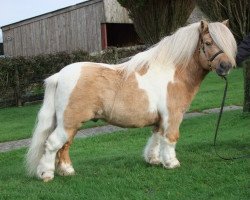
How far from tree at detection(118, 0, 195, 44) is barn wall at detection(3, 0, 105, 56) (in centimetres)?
464

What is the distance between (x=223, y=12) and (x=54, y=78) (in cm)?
546

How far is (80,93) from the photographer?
5.77 metres

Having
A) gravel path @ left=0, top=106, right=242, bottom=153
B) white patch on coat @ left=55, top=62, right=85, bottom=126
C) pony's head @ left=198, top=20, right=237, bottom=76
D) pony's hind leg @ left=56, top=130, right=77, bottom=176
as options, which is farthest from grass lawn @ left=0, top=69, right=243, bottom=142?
pony's head @ left=198, top=20, right=237, bottom=76

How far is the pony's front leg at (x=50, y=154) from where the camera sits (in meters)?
5.82

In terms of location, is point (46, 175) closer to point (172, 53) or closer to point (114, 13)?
point (172, 53)

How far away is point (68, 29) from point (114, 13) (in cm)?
281

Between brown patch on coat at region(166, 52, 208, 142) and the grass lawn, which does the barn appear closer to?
the grass lawn

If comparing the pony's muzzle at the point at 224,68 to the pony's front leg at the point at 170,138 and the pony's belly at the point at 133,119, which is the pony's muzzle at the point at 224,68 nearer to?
the pony's front leg at the point at 170,138

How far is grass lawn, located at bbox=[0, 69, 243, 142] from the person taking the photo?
12.6 metres

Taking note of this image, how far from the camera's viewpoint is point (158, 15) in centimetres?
1947

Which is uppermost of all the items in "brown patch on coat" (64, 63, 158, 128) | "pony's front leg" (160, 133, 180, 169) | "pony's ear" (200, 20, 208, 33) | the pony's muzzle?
"pony's ear" (200, 20, 208, 33)

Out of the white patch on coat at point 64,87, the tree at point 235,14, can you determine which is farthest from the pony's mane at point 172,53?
the tree at point 235,14

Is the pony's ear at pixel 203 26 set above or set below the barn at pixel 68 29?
below

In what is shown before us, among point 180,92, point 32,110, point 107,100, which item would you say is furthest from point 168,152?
point 32,110
